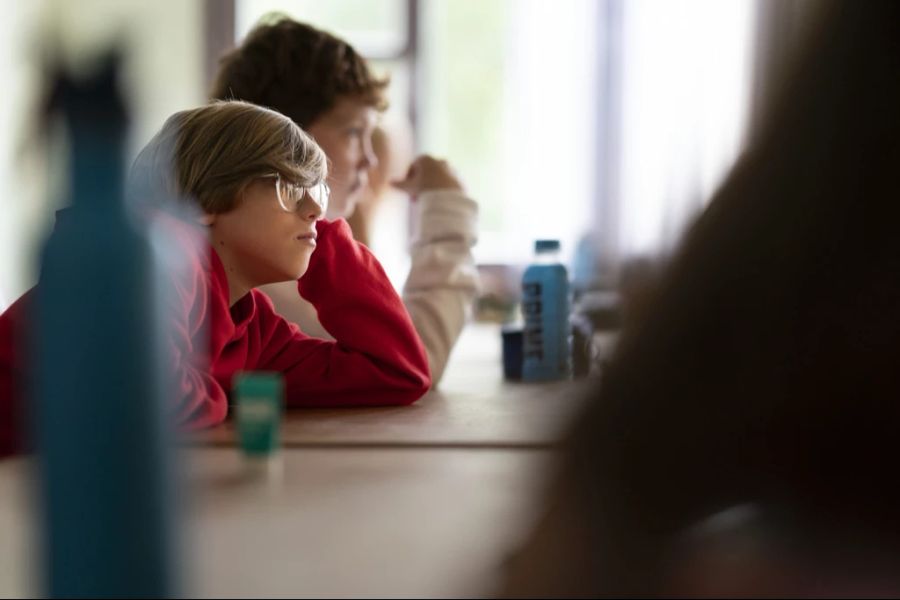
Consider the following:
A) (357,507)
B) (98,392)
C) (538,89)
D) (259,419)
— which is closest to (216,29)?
(538,89)

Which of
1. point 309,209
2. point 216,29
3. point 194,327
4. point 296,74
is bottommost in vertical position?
point 194,327

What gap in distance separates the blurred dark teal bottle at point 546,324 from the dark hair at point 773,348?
1.02 m

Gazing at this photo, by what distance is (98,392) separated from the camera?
0.39 meters

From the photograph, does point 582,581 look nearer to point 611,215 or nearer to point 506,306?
point 506,306

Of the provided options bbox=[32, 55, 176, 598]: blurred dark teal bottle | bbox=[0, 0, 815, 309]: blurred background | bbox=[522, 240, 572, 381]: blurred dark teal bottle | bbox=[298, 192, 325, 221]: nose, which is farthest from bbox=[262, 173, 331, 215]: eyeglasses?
bbox=[0, 0, 815, 309]: blurred background

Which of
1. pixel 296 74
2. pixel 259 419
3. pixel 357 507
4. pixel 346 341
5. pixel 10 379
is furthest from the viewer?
pixel 296 74

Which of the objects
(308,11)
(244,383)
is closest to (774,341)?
(244,383)

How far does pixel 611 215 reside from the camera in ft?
13.7

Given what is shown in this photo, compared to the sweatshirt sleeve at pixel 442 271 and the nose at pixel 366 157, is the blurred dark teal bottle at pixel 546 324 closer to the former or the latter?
the sweatshirt sleeve at pixel 442 271

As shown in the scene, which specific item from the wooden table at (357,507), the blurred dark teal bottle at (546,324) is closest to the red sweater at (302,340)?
the wooden table at (357,507)

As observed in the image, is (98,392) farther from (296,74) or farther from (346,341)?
(296,74)

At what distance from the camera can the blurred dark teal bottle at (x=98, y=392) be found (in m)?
0.38

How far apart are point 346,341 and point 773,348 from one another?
92 centimetres

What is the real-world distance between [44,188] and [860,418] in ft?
1.22
